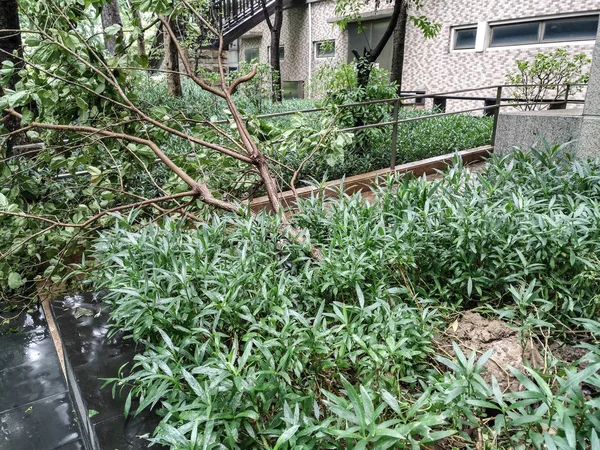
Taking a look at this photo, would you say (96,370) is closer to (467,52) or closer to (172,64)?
(172,64)

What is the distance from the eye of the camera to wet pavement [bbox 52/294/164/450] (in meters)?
1.54

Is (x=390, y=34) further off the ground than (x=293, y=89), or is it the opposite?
(x=390, y=34)

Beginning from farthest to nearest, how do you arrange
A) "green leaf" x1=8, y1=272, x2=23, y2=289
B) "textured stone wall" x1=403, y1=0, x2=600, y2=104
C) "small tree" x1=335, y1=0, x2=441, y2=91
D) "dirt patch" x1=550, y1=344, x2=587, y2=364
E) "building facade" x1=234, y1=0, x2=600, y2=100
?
"textured stone wall" x1=403, y1=0, x2=600, y2=104, "building facade" x1=234, y1=0, x2=600, y2=100, "small tree" x1=335, y1=0, x2=441, y2=91, "green leaf" x1=8, y1=272, x2=23, y2=289, "dirt patch" x1=550, y1=344, x2=587, y2=364

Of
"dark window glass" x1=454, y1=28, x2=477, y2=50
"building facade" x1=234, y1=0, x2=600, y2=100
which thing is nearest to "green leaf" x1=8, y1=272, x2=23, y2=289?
"building facade" x1=234, y1=0, x2=600, y2=100

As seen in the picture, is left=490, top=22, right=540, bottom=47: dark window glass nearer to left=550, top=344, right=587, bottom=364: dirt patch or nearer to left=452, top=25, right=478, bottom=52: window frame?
left=452, top=25, right=478, bottom=52: window frame

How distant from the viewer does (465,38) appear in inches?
539

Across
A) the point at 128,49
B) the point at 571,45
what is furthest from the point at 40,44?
the point at 571,45

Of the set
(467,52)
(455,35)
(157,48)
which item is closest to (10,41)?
(157,48)

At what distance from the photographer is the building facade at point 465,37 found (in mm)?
11312

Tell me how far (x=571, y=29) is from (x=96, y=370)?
13.4 metres

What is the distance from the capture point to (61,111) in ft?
10.8

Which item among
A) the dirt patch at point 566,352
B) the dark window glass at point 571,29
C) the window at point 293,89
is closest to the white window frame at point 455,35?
the dark window glass at point 571,29

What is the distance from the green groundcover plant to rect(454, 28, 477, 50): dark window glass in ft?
39.5

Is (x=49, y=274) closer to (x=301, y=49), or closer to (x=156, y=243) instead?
(x=156, y=243)
